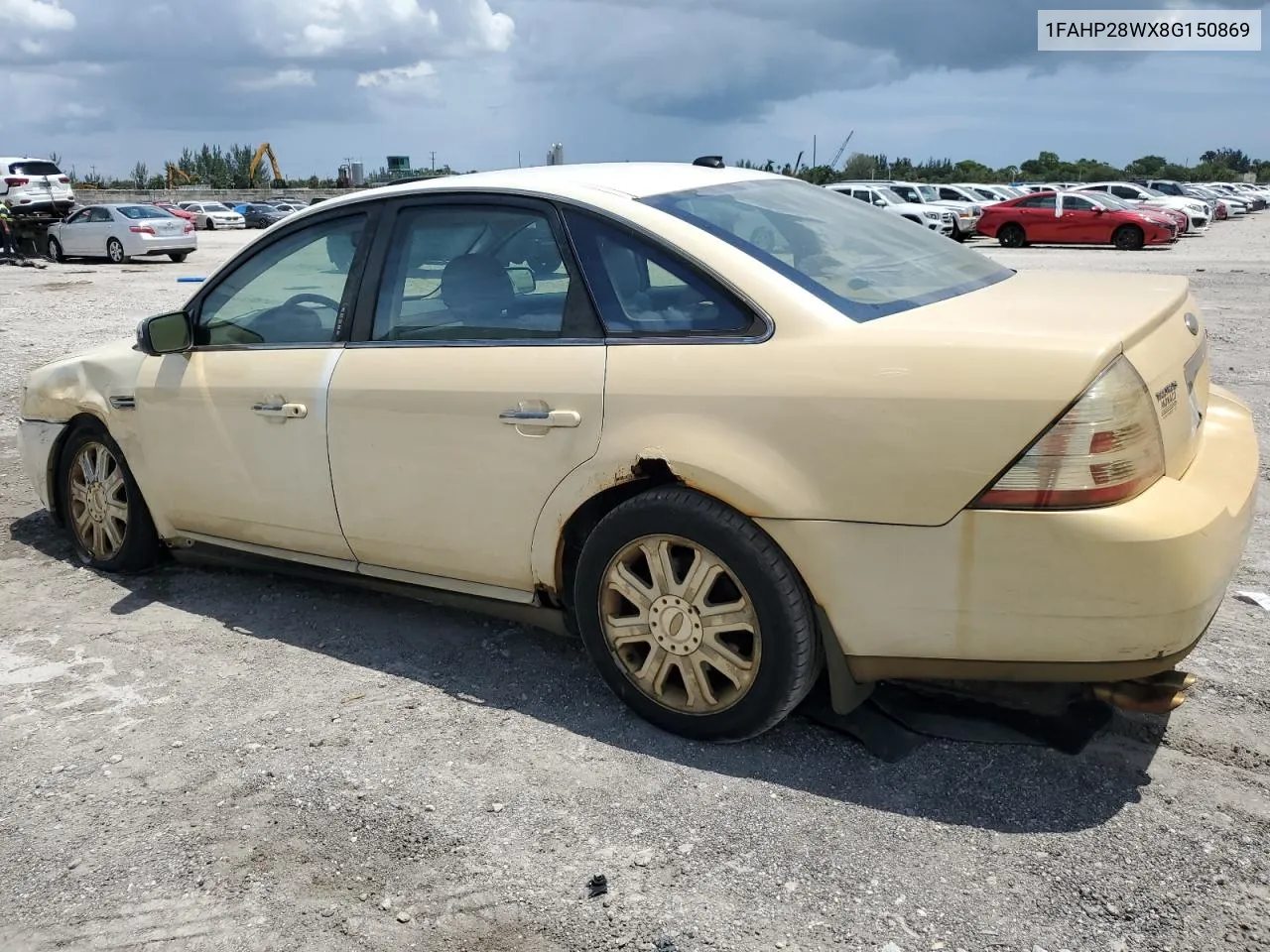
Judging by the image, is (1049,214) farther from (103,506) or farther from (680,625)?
(680,625)

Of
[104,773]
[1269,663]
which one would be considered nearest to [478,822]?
[104,773]

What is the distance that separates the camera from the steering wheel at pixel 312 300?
4.09 meters

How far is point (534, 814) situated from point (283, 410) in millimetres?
1818

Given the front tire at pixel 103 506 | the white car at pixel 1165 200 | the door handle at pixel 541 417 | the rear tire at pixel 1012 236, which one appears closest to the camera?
the door handle at pixel 541 417

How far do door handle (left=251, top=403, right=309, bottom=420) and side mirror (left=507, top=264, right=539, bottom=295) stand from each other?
3.02 feet

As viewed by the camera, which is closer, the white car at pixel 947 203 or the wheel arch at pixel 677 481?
the wheel arch at pixel 677 481

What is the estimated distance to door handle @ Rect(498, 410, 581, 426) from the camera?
3359 millimetres

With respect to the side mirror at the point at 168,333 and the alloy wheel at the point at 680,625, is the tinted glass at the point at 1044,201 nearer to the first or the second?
the side mirror at the point at 168,333

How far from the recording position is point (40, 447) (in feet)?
17.0

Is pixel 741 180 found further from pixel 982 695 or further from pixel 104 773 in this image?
pixel 104 773

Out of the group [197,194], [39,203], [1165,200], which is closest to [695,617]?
[39,203]

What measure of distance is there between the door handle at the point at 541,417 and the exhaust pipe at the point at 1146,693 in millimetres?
1612

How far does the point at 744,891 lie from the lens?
268 cm

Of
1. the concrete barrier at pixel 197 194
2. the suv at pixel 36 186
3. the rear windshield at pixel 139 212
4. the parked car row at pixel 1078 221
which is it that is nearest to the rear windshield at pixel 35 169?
the suv at pixel 36 186
